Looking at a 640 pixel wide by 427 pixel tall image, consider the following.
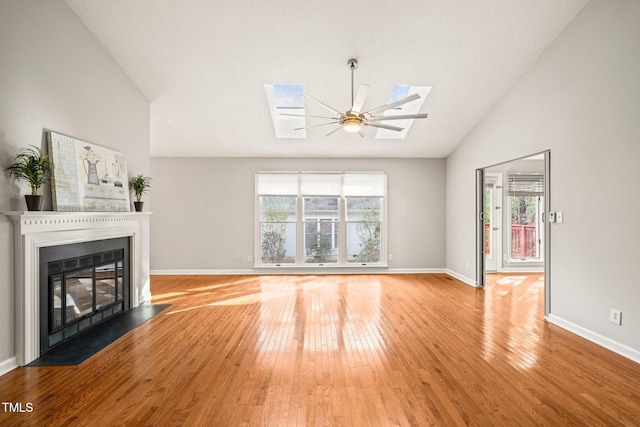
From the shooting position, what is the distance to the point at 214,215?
22.4 feet

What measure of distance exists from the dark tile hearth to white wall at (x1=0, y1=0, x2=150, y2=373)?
0.33 metres

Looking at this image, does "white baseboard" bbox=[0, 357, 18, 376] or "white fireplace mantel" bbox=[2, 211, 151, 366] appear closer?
"white baseboard" bbox=[0, 357, 18, 376]

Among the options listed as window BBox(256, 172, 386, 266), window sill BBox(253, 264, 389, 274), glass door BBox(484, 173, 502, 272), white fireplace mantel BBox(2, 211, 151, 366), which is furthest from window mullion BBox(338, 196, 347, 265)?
white fireplace mantel BBox(2, 211, 151, 366)

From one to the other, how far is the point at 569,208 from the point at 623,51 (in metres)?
1.63

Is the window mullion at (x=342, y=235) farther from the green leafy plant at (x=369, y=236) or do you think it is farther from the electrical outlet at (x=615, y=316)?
the electrical outlet at (x=615, y=316)

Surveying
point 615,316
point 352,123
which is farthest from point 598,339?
point 352,123

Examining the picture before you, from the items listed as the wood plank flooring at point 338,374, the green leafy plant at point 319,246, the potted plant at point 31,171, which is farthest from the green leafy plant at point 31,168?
the green leafy plant at point 319,246

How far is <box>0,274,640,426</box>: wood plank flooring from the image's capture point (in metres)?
2.07

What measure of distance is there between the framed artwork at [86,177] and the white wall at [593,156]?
5532 mm

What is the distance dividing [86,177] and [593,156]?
219 inches

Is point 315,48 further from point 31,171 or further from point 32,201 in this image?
point 32,201

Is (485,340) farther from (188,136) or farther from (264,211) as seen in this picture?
(188,136)

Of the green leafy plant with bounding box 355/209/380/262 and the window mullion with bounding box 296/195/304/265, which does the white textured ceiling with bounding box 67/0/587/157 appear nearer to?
the window mullion with bounding box 296/195/304/265

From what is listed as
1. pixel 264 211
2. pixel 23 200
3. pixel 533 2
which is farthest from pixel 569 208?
pixel 23 200
